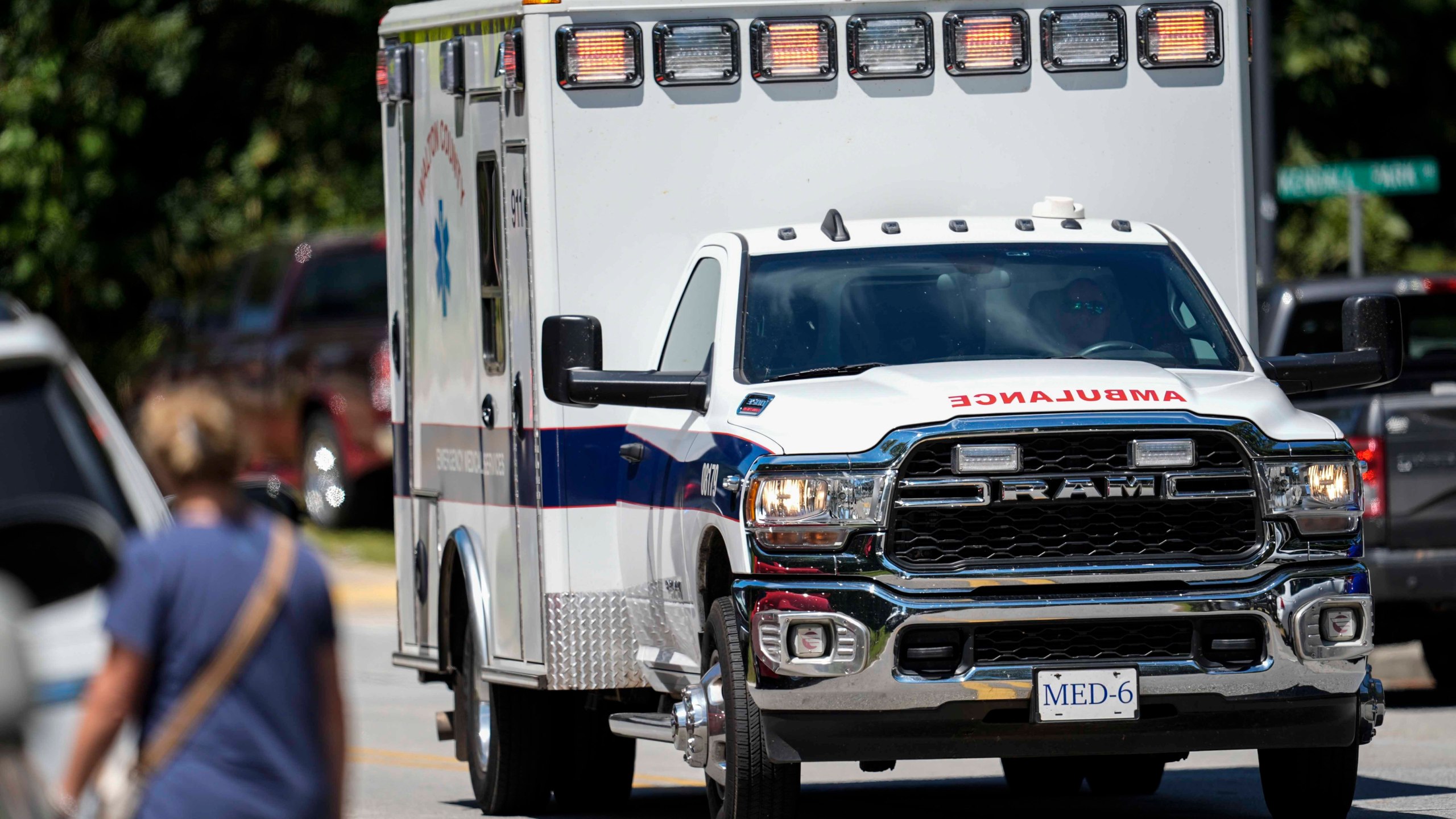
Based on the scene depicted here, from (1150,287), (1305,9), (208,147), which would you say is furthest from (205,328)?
(1150,287)

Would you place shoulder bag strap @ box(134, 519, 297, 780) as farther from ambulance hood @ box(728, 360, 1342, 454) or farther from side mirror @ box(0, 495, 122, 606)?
ambulance hood @ box(728, 360, 1342, 454)

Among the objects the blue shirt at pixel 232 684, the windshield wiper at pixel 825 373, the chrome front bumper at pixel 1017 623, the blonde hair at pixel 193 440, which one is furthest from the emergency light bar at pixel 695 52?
the blue shirt at pixel 232 684

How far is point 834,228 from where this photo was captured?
385 inches

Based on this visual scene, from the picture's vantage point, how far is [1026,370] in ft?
28.6

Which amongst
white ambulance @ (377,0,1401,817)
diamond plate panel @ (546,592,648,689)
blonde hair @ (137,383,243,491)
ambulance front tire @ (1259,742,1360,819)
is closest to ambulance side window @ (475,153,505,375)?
white ambulance @ (377,0,1401,817)

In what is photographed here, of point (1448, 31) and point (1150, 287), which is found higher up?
point (1448, 31)

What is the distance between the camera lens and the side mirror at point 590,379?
29.9 feet

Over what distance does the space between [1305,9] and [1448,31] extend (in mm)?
2041

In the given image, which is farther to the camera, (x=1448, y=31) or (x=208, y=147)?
(x=208, y=147)

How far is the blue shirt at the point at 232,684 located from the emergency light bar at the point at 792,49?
18.7 feet

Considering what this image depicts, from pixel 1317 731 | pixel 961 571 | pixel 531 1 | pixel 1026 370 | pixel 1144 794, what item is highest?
pixel 531 1

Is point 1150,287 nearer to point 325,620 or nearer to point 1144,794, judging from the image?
point 1144,794

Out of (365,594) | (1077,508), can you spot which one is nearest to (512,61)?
(1077,508)

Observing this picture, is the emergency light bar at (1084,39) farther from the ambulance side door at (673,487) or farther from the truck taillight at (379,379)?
the truck taillight at (379,379)
